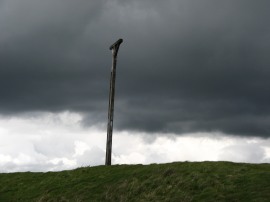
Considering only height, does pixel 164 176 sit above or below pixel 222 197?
above

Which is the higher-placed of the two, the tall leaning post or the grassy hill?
the tall leaning post

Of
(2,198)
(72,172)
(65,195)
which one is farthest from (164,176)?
(2,198)

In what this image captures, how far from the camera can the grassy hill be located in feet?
74.4

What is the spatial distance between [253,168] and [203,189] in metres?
4.88

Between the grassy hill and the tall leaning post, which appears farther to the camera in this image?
the tall leaning post

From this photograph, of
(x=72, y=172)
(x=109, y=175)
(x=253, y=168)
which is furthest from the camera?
(x=72, y=172)

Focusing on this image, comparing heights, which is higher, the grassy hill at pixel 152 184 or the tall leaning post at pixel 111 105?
the tall leaning post at pixel 111 105

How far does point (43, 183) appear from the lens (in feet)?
101

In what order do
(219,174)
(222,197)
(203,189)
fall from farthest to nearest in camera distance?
(219,174), (203,189), (222,197)

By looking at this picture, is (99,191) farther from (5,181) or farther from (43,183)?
(5,181)

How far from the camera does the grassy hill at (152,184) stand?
22672mm

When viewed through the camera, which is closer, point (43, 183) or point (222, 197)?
point (222, 197)

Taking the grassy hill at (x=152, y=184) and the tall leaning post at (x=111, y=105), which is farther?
the tall leaning post at (x=111, y=105)

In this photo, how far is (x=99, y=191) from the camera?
26203 millimetres
